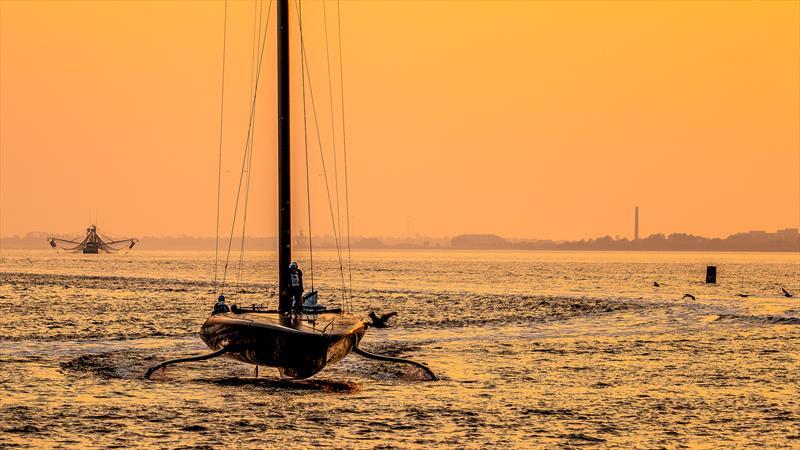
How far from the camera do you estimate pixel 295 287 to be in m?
24.7

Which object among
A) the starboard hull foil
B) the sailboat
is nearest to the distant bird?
the sailboat

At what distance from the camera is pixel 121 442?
17531mm

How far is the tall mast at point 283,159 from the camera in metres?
25.1

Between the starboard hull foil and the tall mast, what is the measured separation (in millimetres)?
1422

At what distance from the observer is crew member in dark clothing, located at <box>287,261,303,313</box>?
24.5m

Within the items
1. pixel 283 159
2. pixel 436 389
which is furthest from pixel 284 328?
pixel 283 159

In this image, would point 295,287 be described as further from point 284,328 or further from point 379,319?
point 379,319

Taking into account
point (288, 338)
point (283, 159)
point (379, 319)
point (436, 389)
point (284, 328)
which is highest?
point (283, 159)

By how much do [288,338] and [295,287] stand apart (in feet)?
8.60

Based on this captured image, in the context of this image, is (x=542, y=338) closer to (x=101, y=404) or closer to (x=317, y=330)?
(x=317, y=330)

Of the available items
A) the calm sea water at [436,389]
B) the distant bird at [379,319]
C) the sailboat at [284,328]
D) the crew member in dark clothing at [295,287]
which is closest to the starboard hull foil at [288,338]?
the sailboat at [284,328]

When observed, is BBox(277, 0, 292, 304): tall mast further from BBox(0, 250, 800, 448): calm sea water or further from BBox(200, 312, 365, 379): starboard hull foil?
BBox(0, 250, 800, 448): calm sea water

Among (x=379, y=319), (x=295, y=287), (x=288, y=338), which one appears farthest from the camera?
(x=379, y=319)

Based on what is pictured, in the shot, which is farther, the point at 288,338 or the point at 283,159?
the point at 283,159
